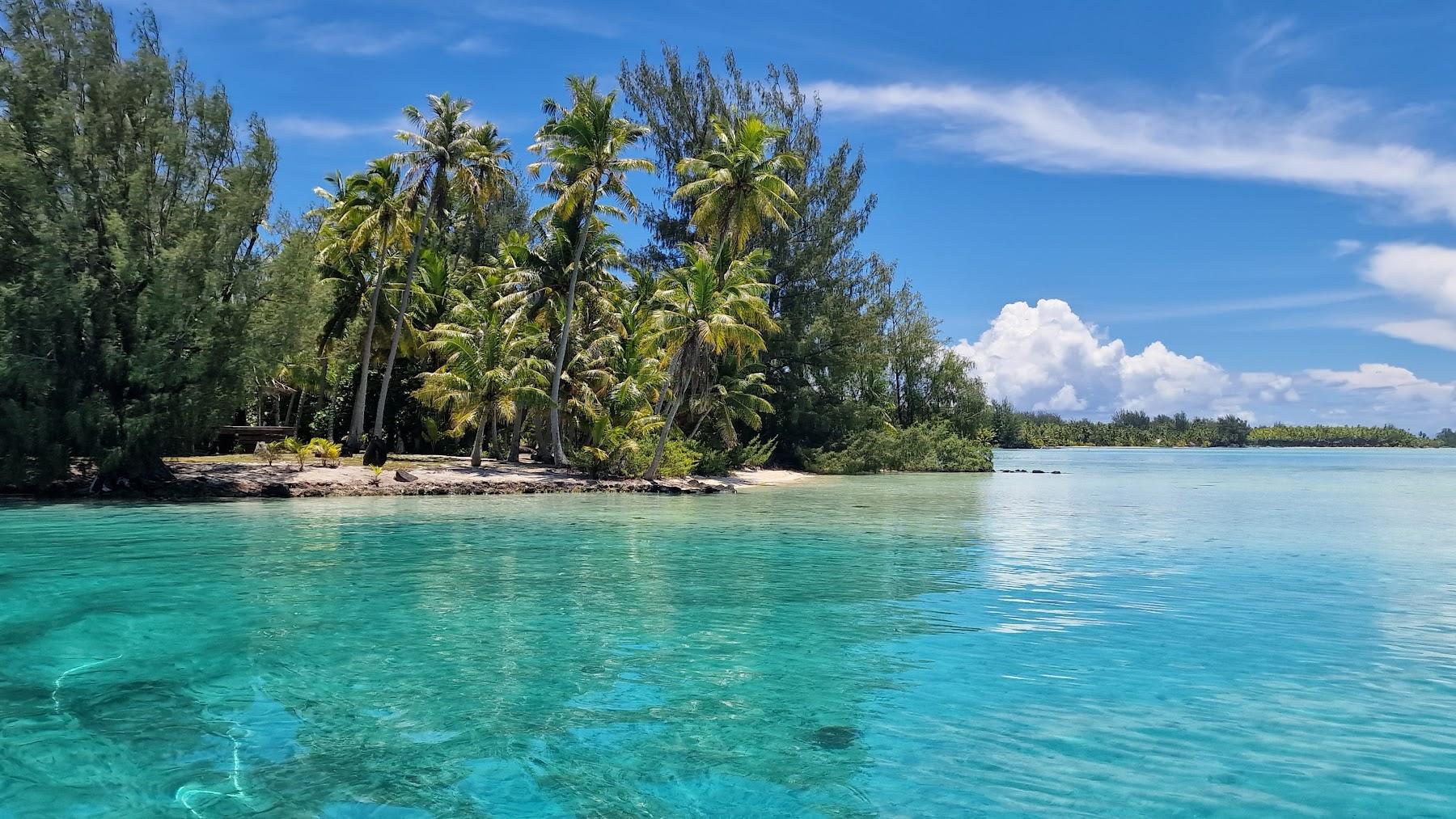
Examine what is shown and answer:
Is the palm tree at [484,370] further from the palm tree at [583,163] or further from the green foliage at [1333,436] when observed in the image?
the green foliage at [1333,436]

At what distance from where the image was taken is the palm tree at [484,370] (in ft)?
104

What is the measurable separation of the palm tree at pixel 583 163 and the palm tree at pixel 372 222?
20.7 feet

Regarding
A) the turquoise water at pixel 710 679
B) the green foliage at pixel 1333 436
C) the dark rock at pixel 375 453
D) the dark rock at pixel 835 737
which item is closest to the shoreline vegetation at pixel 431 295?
the dark rock at pixel 375 453

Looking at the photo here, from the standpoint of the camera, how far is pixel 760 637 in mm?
9070

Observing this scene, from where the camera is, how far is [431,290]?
40.7 metres

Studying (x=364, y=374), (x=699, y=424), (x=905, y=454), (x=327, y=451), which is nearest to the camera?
(x=327, y=451)

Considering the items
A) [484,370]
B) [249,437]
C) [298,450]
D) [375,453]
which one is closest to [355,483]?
[375,453]

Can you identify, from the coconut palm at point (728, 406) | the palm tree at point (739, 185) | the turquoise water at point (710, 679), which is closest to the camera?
the turquoise water at point (710, 679)

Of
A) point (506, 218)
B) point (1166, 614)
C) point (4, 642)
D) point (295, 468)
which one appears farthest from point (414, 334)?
point (1166, 614)

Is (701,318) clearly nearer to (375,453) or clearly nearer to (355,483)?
(375,453)

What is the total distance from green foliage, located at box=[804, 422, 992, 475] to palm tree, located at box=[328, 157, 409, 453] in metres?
24.5

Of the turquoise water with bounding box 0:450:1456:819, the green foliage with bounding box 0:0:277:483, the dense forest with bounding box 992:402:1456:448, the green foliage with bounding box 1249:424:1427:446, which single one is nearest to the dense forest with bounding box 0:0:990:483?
the green foliage with bounding box 0:0:277:483

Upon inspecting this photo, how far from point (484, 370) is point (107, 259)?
39.7 ft

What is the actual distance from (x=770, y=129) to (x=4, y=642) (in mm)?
30246
